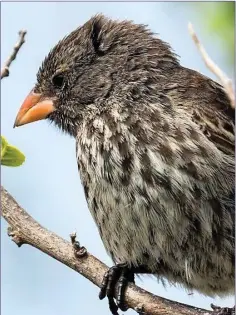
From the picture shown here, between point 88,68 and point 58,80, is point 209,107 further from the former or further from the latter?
point 58,80

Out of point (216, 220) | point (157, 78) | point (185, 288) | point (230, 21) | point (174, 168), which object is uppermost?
point (230, 21)

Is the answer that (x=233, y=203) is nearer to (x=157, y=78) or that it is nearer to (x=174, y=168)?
(x=174, y=168)

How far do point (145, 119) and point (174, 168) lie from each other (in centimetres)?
Answer: 28

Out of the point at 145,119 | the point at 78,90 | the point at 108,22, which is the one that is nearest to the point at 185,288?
the point at 145,119

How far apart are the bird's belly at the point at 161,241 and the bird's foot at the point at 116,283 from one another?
0.17 ft

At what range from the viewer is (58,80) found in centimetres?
373

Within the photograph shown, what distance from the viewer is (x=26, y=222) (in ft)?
9.55

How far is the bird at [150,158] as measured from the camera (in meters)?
3.06

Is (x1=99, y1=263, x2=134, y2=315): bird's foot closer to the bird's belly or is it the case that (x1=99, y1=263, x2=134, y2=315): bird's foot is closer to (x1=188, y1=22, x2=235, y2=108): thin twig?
the bird's belly

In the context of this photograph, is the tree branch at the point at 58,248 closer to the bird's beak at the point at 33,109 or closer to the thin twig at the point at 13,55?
the thin twig at the point at 13,55

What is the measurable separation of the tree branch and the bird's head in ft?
2.52

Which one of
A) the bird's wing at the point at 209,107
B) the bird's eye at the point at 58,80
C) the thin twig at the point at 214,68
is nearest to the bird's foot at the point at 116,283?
the bird's wing at the point at 209,107

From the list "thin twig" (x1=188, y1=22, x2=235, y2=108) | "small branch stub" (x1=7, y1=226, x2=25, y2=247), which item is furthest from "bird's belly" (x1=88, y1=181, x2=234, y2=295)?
"thin twig" (x1=188, y1=22, x2=235, y2=108)

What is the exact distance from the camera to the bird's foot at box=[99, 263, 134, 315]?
123 inches
